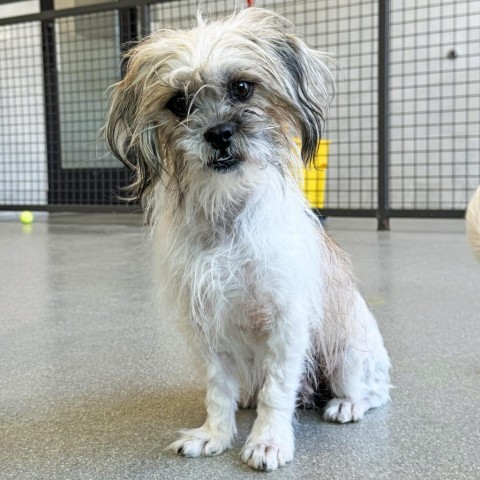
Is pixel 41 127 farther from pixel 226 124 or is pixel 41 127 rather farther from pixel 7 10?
pixel 226 124

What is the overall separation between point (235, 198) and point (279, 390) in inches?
13.7

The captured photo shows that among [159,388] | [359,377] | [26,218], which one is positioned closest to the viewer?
[359,377]

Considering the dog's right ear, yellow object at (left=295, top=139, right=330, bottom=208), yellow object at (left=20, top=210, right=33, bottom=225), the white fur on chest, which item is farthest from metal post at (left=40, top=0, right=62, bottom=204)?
the white fur on chest

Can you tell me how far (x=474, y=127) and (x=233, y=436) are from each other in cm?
400

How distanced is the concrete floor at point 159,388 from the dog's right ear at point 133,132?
47cm

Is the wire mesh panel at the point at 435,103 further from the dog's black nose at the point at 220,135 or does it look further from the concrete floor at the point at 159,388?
the dog's black nose at the point at 220,135

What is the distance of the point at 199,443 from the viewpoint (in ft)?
3.40

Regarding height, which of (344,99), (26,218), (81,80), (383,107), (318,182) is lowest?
(26,218)

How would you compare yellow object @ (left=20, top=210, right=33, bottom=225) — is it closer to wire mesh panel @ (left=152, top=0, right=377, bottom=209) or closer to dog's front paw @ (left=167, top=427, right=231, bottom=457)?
wire mesh panel @ (left=152, top=0, right=377, bottom=209)

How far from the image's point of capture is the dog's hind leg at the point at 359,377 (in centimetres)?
117

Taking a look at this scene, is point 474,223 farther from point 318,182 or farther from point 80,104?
point 80,104

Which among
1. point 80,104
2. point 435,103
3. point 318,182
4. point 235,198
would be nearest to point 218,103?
point 235,198

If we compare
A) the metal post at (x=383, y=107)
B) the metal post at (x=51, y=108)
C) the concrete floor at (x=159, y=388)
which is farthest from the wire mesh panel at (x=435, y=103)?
the metal post at (x=51, y=108)

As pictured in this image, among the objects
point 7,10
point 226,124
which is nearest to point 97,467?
point 226,124
